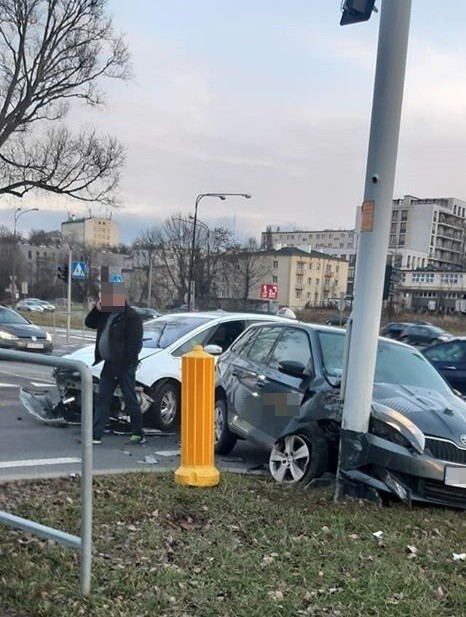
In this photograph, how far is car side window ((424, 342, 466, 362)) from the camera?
1338 cm

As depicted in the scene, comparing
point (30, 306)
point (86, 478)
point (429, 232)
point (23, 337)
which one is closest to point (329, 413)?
point (86, 478)

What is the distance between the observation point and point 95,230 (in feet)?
351

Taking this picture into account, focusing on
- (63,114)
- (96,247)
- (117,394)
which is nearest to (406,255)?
(96,247)

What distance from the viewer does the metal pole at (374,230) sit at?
16.2 ft

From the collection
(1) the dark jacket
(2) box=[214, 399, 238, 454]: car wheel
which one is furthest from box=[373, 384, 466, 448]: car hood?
(1) the dark jacket

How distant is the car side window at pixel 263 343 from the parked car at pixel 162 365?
22.5 inches

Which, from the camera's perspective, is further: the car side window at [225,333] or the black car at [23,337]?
the black car at [23,337]

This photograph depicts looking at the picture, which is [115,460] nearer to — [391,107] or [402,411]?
[402,411]

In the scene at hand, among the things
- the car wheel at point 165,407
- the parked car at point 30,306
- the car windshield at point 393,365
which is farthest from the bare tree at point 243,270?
the car windshield at point 393,365

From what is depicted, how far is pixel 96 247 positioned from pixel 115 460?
89.0 meters

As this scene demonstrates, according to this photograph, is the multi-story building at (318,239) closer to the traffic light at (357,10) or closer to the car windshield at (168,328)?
the car windshield at (168,328)

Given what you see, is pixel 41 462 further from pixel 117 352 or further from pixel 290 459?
pixel 290 459

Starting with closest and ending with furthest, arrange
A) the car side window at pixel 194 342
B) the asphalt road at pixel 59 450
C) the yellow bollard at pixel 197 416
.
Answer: the yellow bollard at pixel 197 416 < the asphalt road at pixel 59 450 < the car side window at pixel 194 342

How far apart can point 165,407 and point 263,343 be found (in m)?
1.97
